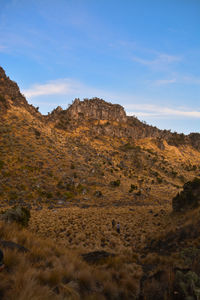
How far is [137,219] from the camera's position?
19.4 metres

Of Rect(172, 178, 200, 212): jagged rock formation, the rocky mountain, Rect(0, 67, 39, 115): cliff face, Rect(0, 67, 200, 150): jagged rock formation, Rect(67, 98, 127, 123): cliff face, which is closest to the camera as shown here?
Rect(172, 178, 200, 212): jagged rock formation

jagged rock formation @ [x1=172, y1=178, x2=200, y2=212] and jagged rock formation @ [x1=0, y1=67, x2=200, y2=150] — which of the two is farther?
jagged rock formation @ [x1=0, y1=67, x2=200, y2=150]

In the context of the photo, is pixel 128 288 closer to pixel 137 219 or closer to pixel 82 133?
pixel 137 219

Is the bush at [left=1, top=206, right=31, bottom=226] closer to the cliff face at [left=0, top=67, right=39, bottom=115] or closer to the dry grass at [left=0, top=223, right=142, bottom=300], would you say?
the dry grass at [left=0, top=223, right=142, bottom=300]

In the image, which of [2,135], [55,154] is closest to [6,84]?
[2,135]

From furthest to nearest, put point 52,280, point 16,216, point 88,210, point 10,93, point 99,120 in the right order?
point 99,120 < point 10,93 < point 88,210 < point 16,216 < point 52,280

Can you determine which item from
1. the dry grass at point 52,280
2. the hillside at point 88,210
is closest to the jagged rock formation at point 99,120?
the hillside at point 88,210

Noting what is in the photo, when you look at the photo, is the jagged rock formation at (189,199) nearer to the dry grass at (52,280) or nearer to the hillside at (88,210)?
the hillside at (88,210)

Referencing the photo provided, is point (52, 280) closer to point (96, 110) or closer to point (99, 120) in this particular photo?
point (99, 120)

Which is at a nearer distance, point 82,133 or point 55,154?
point 55,154

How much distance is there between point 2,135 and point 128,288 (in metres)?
46.2

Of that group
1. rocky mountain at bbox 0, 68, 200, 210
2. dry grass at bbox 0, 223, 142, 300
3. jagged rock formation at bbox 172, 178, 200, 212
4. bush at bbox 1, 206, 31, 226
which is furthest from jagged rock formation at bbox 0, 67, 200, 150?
dry grass at bbox 0, 223, 142, 300

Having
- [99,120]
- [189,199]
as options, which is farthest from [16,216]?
[99,120]

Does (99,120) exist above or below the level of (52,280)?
above
